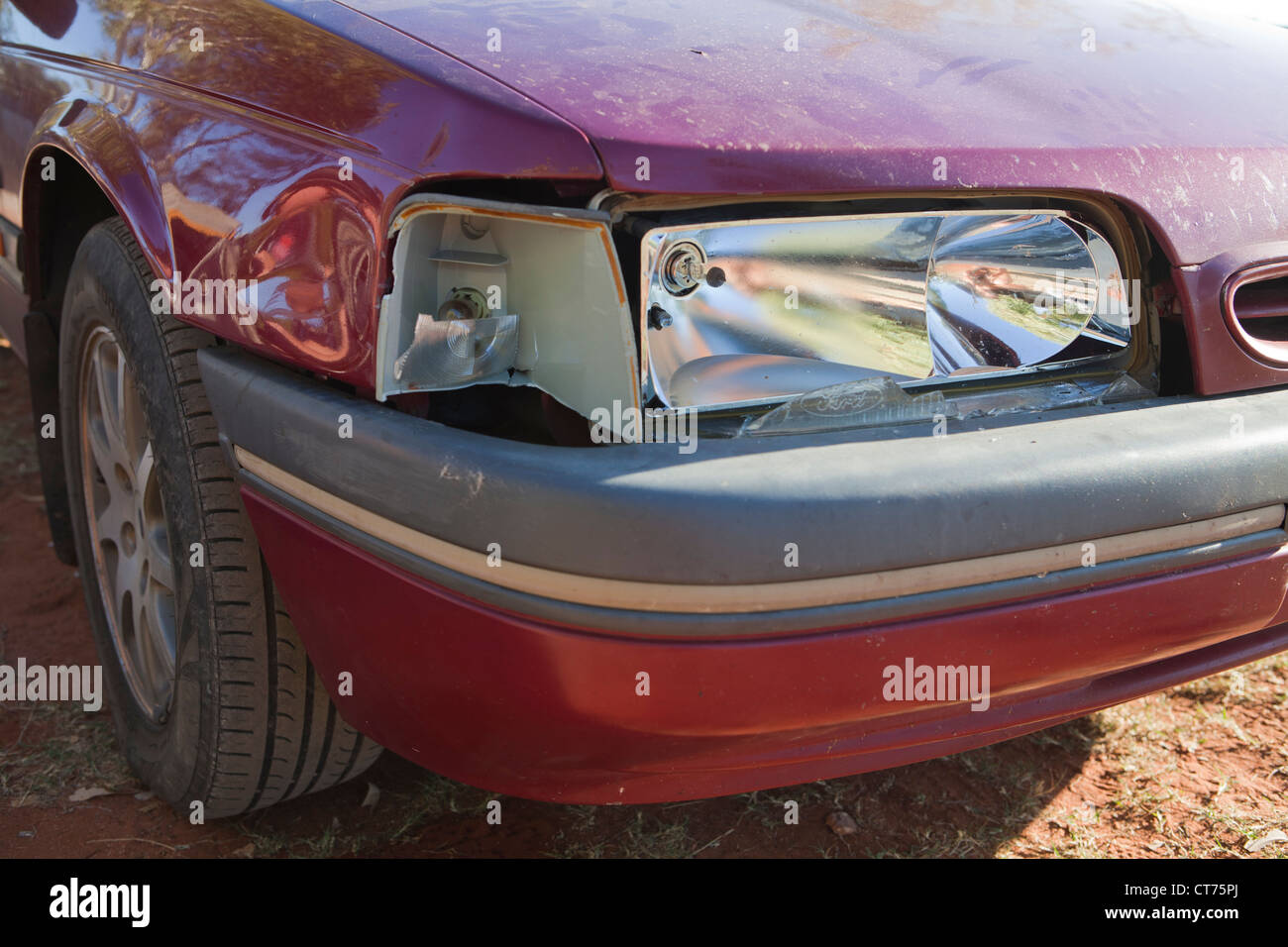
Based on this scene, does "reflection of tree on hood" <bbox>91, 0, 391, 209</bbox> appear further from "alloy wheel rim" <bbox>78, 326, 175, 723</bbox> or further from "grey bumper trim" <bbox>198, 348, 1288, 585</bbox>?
"alloy wheel rim" <bbox>78, 326, 175, 723</bbox>

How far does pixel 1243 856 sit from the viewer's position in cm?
196

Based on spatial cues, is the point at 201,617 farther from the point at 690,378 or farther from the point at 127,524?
the point at 690,378

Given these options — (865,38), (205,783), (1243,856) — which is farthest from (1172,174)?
(205,783)

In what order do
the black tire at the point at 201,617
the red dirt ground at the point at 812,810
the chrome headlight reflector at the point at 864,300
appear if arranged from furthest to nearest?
1. the red dirt ground at the point at 812,810
2. the black tire at the point at 201,617
3. the chrome headlight reflector at the point at 864,300

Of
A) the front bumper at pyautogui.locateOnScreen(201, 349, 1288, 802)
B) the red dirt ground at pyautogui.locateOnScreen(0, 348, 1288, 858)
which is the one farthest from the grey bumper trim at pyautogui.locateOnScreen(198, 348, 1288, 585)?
the red dirt ground at pyautogui.locateOnScreen(0, 348, 1288, 858)

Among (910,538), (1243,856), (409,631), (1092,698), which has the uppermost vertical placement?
Result: (910,538)

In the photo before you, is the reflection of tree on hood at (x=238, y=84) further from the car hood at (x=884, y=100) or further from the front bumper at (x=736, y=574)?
the front bumper at (x=736, y=574)

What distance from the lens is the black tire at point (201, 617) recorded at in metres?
1.72

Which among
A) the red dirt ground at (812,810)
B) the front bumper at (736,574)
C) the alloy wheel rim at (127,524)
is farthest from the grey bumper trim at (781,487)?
the red dirt ground at (812,810)

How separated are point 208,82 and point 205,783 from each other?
1150 mm

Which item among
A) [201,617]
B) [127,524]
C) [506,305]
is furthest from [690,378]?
[127,524]

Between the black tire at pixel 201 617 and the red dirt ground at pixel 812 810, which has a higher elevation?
the black tire at pixel 201 617

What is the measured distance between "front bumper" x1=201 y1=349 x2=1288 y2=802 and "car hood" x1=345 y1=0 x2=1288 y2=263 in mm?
322
